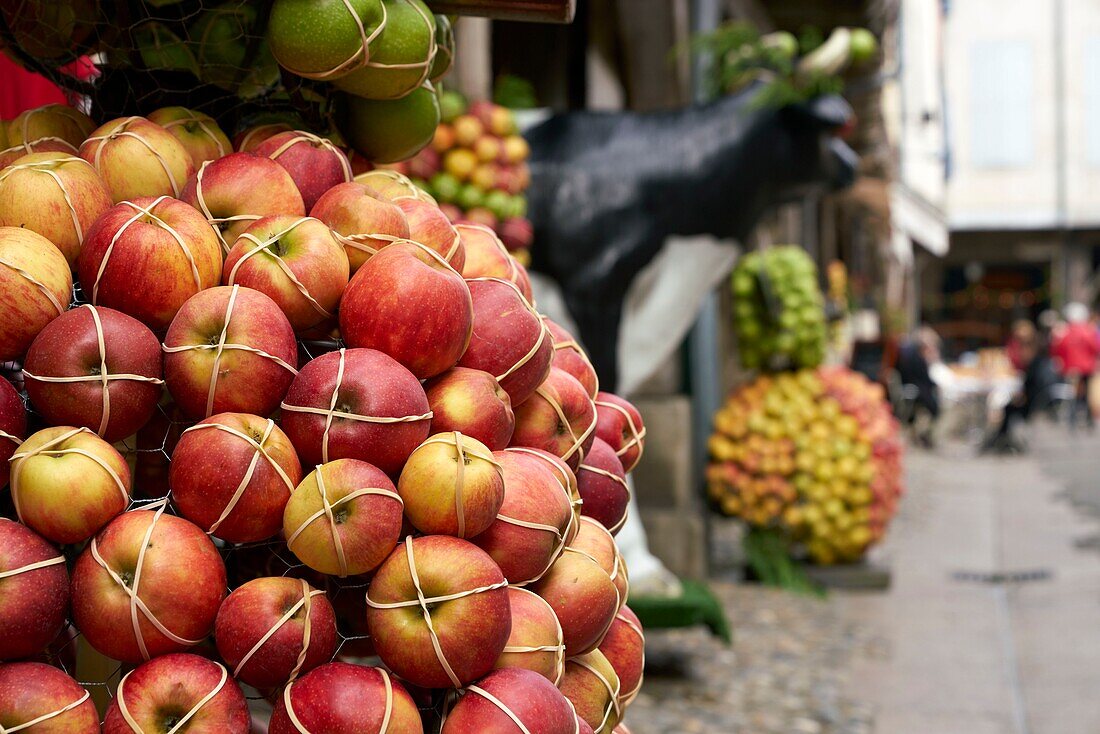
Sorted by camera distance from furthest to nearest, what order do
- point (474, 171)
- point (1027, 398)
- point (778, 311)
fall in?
point (1027, 398)
point (778, 311)
point (474, 171)

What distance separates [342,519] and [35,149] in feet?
1.91

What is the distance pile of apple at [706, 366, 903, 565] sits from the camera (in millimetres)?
5895

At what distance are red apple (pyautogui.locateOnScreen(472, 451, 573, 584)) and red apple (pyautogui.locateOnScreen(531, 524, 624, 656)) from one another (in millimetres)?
36

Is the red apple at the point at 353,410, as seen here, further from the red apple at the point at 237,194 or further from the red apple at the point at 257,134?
the red apple at the point at 257,134

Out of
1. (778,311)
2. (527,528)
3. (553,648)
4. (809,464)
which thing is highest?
(527,528)

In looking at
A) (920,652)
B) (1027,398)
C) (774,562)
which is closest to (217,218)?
→ (920,652)

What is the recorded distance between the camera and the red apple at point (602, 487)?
4.21 ft

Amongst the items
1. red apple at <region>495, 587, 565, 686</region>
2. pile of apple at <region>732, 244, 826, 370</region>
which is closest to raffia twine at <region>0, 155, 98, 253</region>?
red apple at <region>495, 587, 565, 686</region>

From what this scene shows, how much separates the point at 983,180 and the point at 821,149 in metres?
24.8

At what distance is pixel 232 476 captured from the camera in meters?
0.95

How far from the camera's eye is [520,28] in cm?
546

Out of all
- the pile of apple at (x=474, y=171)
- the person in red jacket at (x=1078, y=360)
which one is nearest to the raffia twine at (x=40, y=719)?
the pile of apple at (x=474, y=171)

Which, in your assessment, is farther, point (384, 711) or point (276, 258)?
point (276, 258)

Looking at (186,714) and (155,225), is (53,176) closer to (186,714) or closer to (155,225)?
(155,225)
